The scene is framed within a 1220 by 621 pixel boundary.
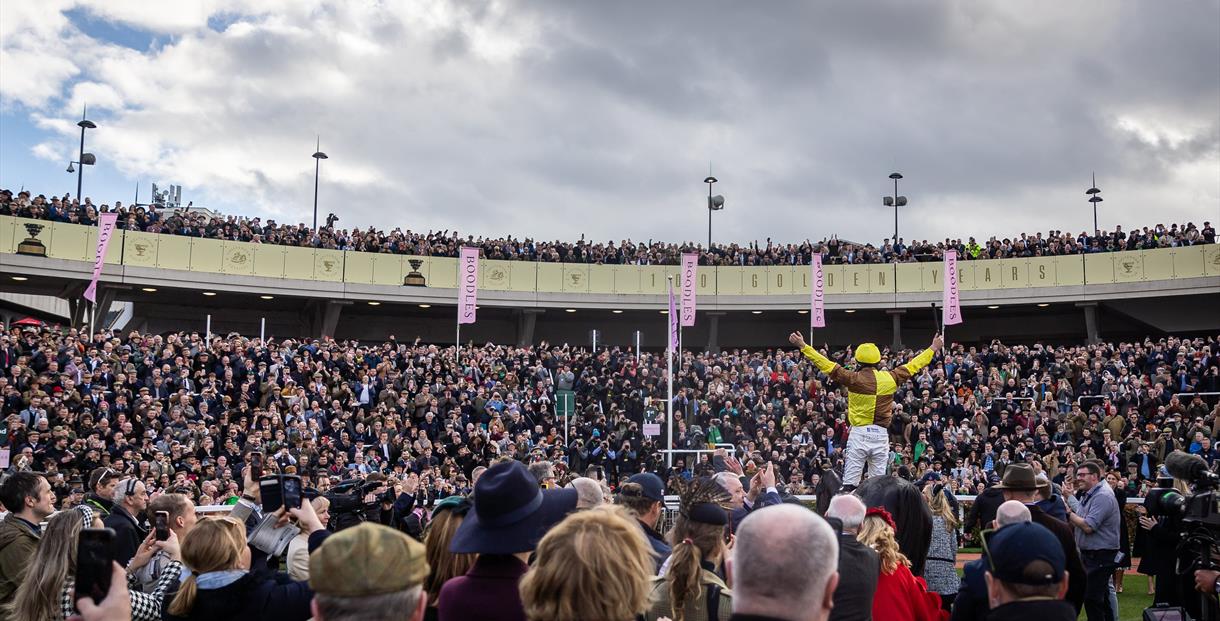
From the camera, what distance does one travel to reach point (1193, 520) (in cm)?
545

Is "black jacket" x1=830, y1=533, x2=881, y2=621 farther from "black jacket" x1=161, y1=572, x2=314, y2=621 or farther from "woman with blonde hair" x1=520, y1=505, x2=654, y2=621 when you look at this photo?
"black jacket" x1=161, y1=572, x2=314, y2=621

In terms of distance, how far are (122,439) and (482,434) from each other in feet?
25.7

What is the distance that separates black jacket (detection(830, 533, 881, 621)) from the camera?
4.98 meters

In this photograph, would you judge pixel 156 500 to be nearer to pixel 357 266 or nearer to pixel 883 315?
pixel 357 266

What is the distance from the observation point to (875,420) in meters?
11.4

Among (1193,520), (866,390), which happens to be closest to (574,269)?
(866,390)

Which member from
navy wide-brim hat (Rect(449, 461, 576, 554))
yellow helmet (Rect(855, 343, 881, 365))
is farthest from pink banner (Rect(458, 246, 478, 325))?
navy wide-brim hat (Rect(449, 461, 576, 554))

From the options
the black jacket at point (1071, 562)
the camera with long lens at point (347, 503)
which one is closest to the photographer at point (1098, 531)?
the black jacket at point (1071, 562)

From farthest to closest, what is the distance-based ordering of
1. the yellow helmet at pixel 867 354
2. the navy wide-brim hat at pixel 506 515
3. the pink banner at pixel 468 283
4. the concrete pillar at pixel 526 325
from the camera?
the concrete pillar at pixel 526 325, the pink banner at pixel 468 283, the yellow helmet at pixel 867 354, the navy wide-brim hat at pixel 506 515

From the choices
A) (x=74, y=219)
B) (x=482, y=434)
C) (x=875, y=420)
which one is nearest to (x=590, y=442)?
(x=482, y=434)

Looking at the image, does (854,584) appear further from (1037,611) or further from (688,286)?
(688,286)

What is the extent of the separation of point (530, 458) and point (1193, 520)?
18.4m

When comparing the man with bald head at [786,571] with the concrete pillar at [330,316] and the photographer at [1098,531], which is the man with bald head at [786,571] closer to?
the photographer at [1098,531]

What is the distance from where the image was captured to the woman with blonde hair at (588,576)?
3389mm
